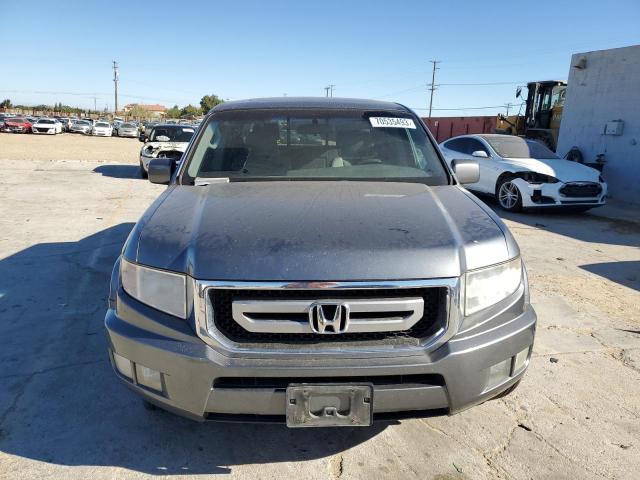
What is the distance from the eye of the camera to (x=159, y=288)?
84.5 inches

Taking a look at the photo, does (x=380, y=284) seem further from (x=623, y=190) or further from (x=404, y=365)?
(x=623, y=190)

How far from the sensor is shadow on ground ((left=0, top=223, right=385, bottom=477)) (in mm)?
2477

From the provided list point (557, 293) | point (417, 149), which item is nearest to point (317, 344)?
point (417, 149)


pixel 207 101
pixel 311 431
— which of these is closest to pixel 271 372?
pixel 311 431

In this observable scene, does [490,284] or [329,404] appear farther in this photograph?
[490,284]

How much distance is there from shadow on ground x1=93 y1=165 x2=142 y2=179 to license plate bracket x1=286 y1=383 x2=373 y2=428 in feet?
45.9

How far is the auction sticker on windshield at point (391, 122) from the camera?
3600mm

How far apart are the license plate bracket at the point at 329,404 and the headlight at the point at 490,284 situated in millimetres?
588

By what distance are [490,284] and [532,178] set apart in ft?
27.4

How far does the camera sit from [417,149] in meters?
3.56

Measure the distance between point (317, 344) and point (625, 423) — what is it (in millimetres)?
1999

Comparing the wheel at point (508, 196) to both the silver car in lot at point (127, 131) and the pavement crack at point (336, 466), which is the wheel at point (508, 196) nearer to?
the pavement crack at point (336, 466)

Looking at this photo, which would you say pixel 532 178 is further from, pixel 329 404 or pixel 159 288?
pixel 159 288

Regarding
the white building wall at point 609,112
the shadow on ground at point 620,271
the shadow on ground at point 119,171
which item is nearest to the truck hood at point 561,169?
the shadow on ground at point 620,271
